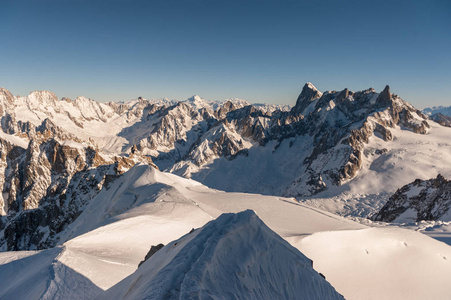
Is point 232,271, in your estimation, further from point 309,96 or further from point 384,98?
point 309,96

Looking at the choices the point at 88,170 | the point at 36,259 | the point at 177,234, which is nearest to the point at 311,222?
the point at 177,234

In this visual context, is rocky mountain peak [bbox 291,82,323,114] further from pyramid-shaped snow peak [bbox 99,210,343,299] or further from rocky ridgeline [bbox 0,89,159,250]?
→ pyramid-shaped snow peak [bbox 99,210,343,299]

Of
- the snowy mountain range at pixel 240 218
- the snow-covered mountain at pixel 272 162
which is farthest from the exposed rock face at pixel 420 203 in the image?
the snow-covered mountain at pixel 272 162

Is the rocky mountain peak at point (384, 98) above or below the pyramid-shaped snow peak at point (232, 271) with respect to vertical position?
above

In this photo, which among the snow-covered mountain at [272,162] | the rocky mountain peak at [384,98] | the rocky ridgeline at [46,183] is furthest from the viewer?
the rocky mountain peak at [384,98]

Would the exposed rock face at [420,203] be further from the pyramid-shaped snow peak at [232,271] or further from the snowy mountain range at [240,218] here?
the pyramid-shaped snow peak at [232,271]

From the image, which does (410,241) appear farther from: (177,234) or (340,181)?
(340,181)
